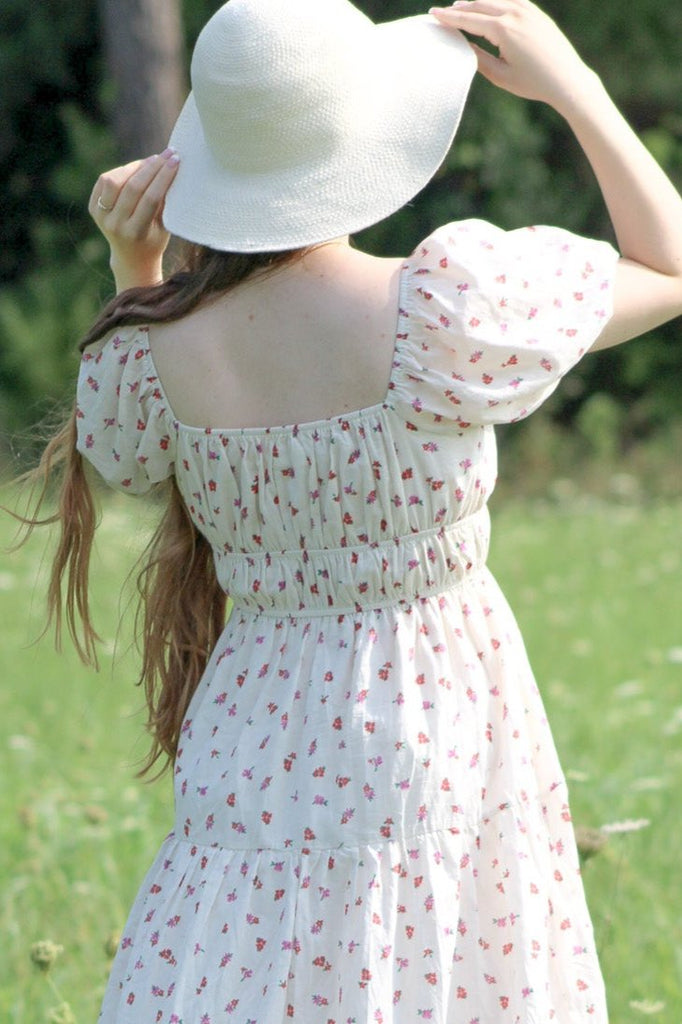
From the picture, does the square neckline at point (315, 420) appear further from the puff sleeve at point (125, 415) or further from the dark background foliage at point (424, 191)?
the dark background foliage at point (424, 191)

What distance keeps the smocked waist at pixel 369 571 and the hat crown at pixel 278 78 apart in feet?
1.48

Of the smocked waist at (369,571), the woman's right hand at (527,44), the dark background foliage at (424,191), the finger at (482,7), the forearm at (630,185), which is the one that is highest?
the finger at (482,7)

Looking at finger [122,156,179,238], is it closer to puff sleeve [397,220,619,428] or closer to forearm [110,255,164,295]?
forearm [110,255,164,295]

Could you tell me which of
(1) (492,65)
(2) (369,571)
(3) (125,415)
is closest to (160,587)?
(3) (125,415)

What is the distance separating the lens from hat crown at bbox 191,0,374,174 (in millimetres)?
1787

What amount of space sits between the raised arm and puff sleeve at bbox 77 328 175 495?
532mm

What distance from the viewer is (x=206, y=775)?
6.37 feet

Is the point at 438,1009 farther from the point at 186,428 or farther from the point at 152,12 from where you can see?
the point at 152,12

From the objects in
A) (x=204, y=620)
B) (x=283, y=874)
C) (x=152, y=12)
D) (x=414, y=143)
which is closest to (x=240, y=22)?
(x=414, y=143)

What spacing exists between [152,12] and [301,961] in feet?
28.8

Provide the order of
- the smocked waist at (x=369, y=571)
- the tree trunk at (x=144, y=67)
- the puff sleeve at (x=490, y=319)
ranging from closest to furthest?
the puff sleeve at (x=490, y=319)
the smocked waist at (x=369, y=571)
the tree trunk at (x=144, y=67)

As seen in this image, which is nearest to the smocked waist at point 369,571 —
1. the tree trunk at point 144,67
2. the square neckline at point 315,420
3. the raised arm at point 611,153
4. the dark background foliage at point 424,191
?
the square neckline at point 315,420

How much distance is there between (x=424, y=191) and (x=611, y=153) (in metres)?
9.94

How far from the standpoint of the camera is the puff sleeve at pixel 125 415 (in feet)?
6.38
